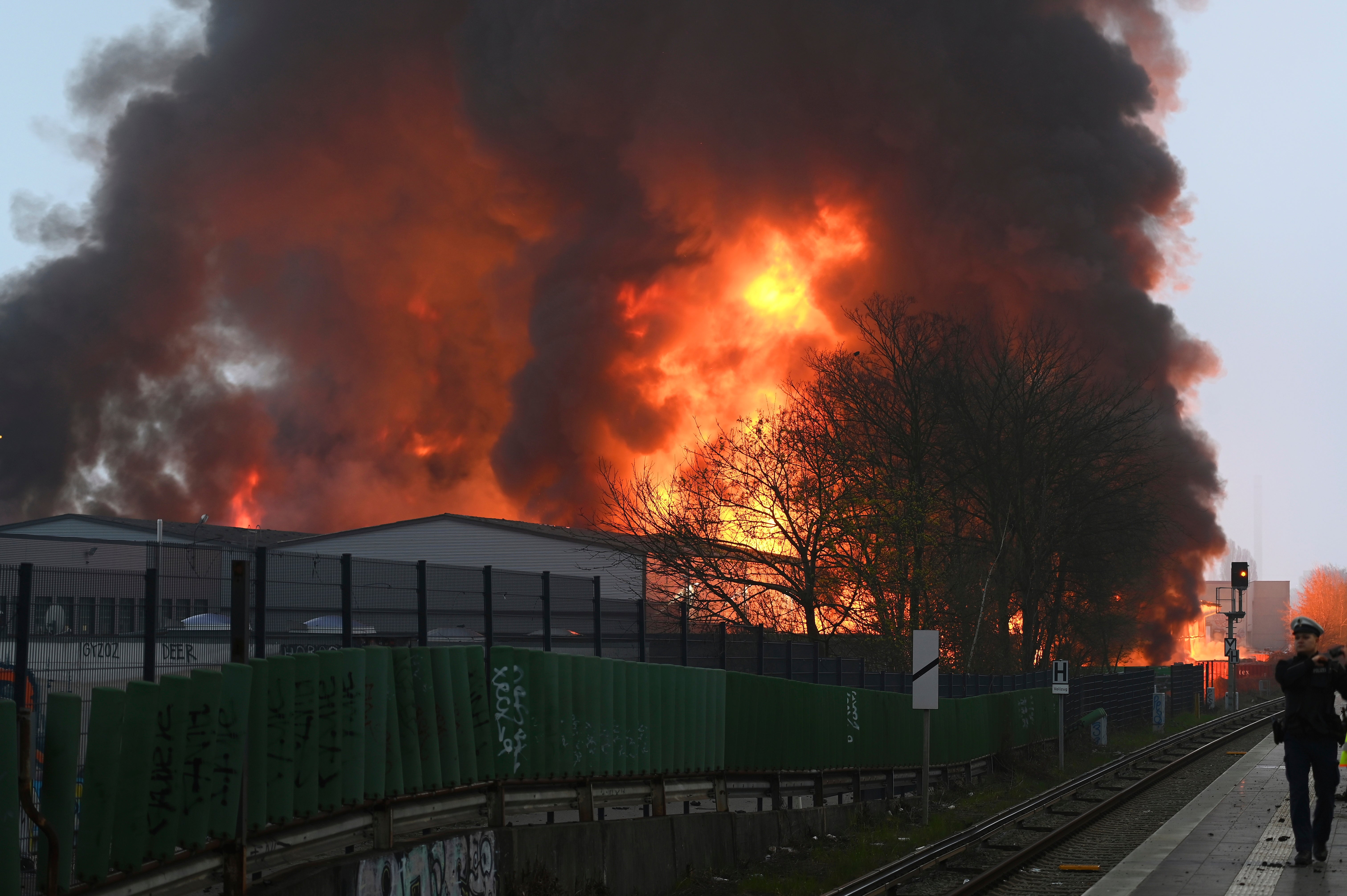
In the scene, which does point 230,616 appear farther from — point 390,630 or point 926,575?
point 926,575

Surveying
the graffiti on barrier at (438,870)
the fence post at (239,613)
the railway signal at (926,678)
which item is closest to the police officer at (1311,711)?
the graffiti on barrier at (438,870)

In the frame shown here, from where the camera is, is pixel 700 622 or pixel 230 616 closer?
pixel 230 616

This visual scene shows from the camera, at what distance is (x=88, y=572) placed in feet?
26.0

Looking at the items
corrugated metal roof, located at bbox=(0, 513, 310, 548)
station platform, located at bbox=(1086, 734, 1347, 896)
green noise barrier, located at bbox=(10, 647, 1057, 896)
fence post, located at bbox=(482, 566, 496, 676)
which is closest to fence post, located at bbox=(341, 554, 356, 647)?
green noise barrier, located at bbox=(10, 647, 1057, 896)

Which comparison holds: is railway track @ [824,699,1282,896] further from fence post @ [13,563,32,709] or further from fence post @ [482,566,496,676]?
fence post @ [13,563,32,709]

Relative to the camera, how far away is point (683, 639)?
17.1 metres

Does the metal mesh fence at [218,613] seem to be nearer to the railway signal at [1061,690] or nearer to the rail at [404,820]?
the rail at [404,820]

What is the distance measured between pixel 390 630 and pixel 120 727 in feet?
13.9

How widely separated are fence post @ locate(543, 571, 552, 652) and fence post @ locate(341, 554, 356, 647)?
2.96m

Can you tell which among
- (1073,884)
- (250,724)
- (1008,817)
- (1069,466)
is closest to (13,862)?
(250,724)

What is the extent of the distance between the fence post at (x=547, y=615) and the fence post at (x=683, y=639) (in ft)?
13.0

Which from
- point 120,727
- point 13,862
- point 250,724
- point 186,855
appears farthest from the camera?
point 250,724

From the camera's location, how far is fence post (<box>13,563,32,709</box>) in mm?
7059

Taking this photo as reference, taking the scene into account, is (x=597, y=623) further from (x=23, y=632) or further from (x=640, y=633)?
(x=23, y=632)
